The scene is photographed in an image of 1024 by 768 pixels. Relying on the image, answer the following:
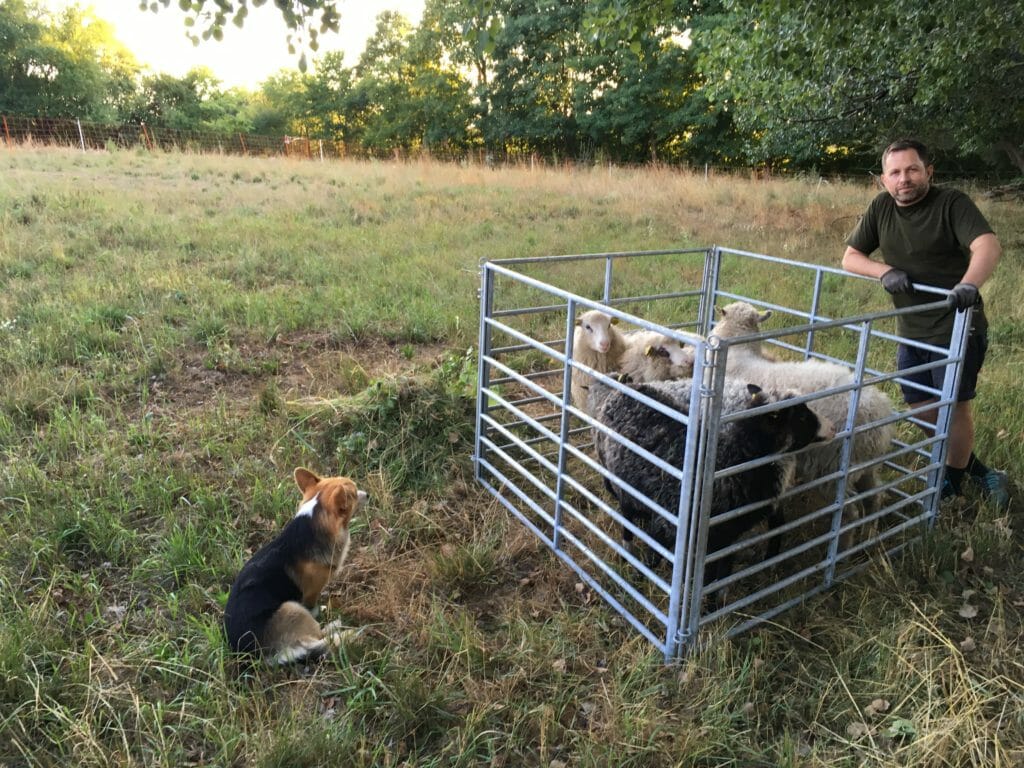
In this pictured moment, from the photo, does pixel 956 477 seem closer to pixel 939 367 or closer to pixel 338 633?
pixel 939 367

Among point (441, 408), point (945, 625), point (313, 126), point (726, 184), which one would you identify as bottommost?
point (945, 625)

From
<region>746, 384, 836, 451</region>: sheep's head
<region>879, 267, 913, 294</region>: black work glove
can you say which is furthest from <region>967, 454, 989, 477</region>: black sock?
<region>746, 384, 836, 451</region>: sheep's head

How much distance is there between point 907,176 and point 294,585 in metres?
3.95

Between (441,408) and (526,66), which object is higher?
(526,66)

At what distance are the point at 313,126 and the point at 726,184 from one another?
1586 inches

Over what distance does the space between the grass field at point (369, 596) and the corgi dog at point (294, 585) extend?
111 millimetres

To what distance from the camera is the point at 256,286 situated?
8250mm

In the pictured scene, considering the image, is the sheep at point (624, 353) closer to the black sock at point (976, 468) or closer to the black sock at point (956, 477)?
the black sock at point (956, 477)

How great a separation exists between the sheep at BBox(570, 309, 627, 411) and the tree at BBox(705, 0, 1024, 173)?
239cm

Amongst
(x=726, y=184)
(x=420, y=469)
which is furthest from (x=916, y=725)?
(x=726, y=184)

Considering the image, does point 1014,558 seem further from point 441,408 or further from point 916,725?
point 441,408

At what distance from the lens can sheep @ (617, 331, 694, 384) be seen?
14.1 ft

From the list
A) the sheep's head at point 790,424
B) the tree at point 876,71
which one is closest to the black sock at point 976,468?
the sheep's head at point 790,424

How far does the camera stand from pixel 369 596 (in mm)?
3410
